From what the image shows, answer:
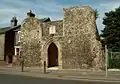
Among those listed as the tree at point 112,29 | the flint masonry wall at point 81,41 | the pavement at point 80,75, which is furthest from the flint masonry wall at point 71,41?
the tree at point 112,29

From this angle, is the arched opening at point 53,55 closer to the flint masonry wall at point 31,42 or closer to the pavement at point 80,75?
the flint masonry wall at point 31,42

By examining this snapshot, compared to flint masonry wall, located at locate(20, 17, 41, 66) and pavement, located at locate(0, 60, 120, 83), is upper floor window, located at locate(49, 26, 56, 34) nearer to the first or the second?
flint masonry wall, located at locate(20, 17, 41, 66)

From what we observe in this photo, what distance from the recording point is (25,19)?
4575 cm

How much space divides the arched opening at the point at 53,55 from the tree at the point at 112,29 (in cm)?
978

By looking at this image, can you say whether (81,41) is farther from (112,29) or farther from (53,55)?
(112,29)

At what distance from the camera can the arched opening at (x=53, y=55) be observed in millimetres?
43206

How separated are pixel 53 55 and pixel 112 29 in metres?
12.5

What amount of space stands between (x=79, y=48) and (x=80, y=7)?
509cm

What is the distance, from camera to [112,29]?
51250mm

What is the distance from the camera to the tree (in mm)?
50062

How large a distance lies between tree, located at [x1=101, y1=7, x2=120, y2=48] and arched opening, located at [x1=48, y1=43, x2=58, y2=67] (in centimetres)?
978

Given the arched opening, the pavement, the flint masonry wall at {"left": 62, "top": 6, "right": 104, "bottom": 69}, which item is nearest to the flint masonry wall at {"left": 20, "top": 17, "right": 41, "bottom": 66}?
the arched opening

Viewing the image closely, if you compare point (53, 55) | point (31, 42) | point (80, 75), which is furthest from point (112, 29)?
point (80, 75)

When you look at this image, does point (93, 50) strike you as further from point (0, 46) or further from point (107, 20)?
point (0, 46)
